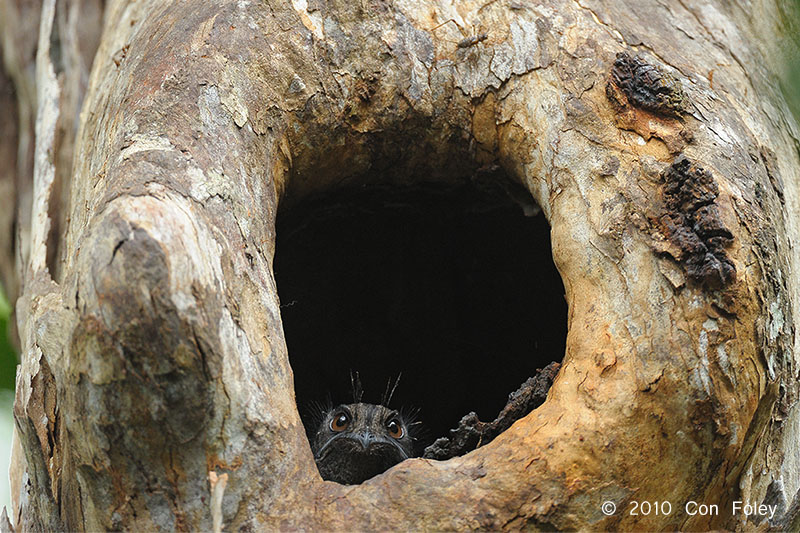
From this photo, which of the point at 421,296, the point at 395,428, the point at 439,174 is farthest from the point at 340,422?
the point at 439,174

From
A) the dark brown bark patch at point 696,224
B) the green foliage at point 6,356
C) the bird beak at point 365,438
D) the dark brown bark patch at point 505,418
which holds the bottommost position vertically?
the dark brown bark patch at point 505,418

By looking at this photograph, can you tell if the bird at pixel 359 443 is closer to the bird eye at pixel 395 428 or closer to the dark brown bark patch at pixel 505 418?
the bird eye at pixel 395 428

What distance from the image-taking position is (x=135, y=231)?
2.24m

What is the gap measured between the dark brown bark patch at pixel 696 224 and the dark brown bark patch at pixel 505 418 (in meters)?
0.70

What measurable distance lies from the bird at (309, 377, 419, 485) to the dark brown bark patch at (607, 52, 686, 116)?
209 centimetres

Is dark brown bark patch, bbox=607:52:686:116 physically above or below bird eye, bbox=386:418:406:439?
above

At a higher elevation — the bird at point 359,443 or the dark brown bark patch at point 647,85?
the dark brown bark patch at point 647,85

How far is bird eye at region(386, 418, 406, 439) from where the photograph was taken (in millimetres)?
4633

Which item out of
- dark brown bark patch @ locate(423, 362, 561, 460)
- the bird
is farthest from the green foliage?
dark brown bark patch @ locate(423, 362, 561, 460)

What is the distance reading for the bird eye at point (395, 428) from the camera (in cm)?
463

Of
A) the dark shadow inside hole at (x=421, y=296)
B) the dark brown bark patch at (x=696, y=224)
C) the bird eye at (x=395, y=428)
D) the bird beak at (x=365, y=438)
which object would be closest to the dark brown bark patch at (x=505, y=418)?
the dark brown bark patch at (x=696, y=224)

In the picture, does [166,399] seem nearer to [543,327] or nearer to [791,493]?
[791,493]

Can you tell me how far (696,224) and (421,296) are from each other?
7.74 feet

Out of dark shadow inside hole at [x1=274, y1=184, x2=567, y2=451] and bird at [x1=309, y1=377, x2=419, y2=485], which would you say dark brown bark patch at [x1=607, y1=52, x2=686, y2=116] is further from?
bird at [x1=309, y1=377, x2=419, y2=485]
